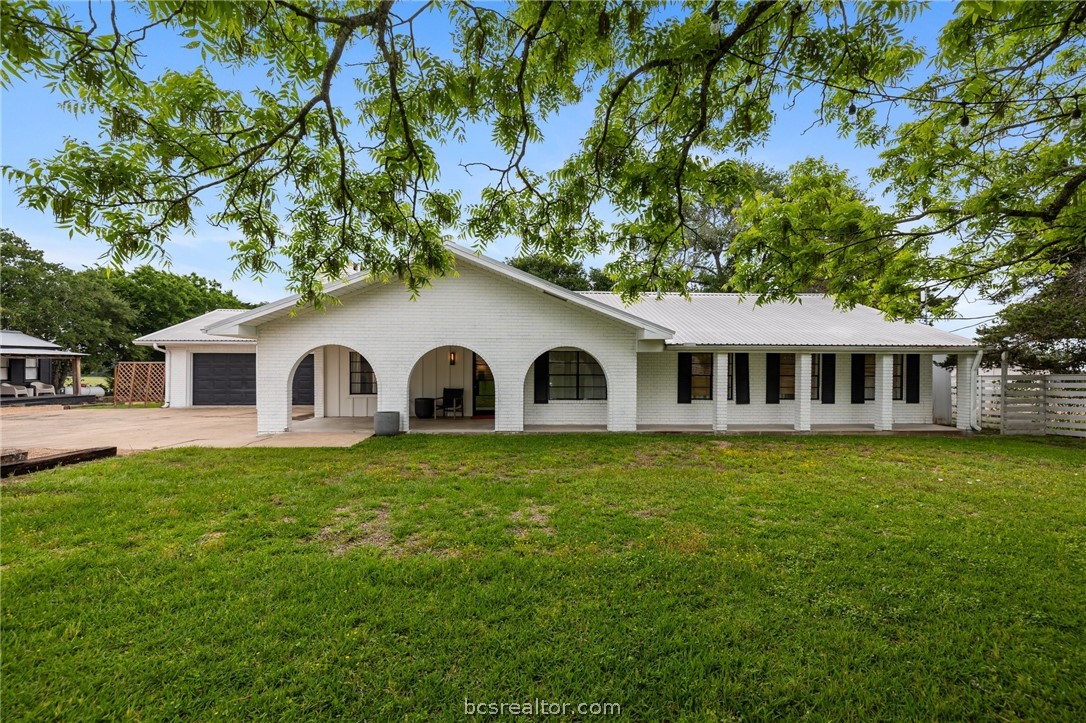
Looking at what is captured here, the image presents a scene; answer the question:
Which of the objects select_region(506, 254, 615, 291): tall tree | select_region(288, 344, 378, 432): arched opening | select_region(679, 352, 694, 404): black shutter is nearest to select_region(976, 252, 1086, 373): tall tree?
select_region(679, 352, 694, 404): black shutter

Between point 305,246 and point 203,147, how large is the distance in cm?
146

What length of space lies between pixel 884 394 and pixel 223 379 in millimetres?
22989

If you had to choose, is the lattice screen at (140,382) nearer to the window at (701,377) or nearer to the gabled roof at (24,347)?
the gabled roof at (24,347)

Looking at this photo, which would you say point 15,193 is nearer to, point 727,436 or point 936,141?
point 936,141

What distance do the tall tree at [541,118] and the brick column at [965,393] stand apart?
8816mm

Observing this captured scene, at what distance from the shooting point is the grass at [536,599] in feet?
8.29

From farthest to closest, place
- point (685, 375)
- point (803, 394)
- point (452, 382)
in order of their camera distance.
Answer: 1. point (452, 382)
2. point (685, 375)
3. point (803, 394)

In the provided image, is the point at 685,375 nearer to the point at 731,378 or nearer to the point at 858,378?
the point at 731,378

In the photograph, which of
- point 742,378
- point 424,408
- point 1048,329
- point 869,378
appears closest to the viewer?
point 1048,329

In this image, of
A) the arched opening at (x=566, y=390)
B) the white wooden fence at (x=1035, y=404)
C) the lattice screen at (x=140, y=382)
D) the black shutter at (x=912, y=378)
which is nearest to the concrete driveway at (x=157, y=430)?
the lattice screen at (x=140, y=382)

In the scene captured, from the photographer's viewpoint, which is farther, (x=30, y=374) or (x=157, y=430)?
(x=30, y=374)

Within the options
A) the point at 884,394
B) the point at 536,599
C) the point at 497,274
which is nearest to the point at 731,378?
the point at 884,394

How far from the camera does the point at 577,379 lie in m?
12.6

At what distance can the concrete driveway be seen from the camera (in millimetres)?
9578
